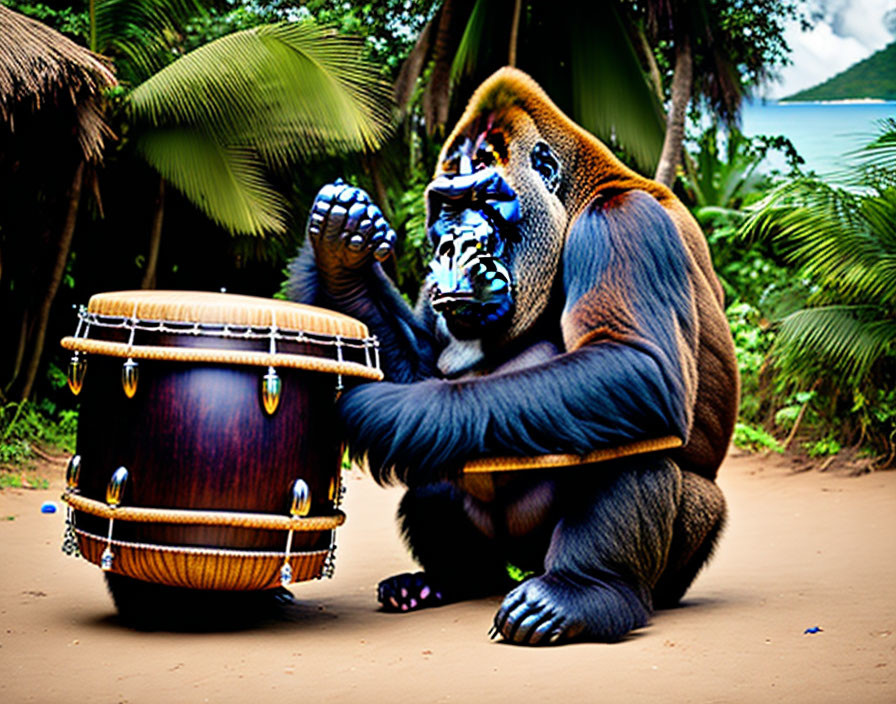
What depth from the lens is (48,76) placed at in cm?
768

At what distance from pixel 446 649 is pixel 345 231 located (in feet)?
4.23

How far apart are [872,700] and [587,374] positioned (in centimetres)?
110

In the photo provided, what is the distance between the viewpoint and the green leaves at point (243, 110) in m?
9.61

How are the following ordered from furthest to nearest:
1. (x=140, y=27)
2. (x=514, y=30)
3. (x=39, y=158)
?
(x=514, y=30) < (x=140, y=27) < (x=39, y=158)

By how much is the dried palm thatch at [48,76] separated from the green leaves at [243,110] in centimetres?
98

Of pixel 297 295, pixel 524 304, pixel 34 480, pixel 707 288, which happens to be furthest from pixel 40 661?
pixel 34 480

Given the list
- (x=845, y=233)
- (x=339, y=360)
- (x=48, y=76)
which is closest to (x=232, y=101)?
(x=48, y=76)

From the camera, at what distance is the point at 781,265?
12453mm

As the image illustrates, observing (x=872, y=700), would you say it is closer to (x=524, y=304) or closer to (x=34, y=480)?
(x=524, y=304)

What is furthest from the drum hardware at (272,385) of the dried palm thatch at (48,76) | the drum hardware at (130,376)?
the dried palm thatch at (48,76)

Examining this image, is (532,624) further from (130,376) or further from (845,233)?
(845,233)

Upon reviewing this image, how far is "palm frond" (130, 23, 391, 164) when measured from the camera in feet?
31.4

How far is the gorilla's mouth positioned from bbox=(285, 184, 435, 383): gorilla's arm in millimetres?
219

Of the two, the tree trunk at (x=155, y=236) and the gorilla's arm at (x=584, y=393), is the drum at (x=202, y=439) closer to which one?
the gorilla's arm at (x=584, y=393)
